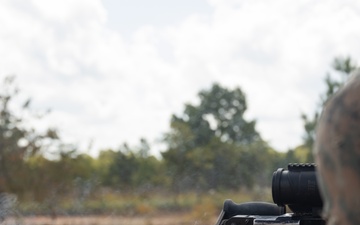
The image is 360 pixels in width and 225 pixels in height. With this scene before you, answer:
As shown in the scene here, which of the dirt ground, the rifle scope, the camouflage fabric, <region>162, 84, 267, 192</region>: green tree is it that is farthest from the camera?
<region>162, 84, 267, 192</region>: green tree

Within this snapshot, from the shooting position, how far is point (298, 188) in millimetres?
4227

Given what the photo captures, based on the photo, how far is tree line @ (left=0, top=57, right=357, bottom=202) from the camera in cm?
2177

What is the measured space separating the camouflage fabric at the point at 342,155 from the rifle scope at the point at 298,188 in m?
1.91

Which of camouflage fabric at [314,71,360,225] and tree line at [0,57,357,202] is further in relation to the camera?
tree line at [0,57,357,202]

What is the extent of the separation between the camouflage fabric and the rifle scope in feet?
6.26

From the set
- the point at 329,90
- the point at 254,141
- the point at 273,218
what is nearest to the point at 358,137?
the point at 273,218

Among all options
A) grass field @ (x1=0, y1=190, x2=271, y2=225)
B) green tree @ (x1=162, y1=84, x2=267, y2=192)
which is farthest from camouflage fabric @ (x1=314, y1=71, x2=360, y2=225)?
green tree @ (x1=162, y1=84, x2=267, y2=192)

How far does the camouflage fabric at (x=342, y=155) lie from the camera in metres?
2.22

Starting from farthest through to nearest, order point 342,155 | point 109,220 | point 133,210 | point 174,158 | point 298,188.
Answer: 1. point 174,158
2. point 133,210
3. point 109,220
4. point 298,188
5. point 342,155

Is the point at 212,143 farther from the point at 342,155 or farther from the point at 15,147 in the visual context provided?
the point at 342,155

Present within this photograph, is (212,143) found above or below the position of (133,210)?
above

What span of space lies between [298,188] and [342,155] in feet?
6.61

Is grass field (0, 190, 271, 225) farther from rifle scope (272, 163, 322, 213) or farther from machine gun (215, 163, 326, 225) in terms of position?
rifle scope (272, 163, 322, 213)

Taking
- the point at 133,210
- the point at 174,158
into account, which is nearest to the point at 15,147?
the point at 133,210
